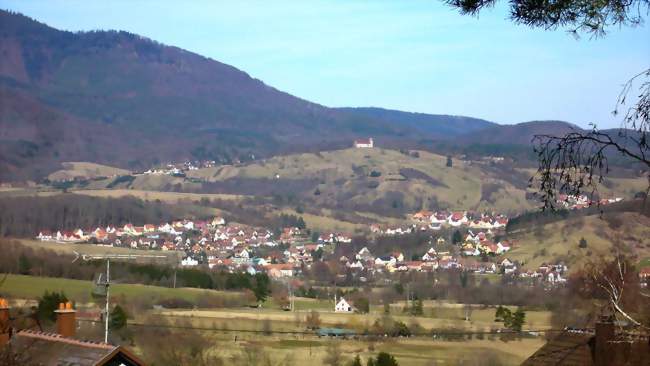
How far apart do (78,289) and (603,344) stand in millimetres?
36720

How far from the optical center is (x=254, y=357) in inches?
1236

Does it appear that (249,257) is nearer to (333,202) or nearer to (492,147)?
(333,202)

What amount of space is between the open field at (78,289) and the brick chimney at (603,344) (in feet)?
91.9

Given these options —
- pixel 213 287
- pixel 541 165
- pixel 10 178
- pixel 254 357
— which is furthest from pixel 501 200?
pixel 541 165

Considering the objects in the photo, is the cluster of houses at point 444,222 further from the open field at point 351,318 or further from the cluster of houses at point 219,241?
the open field at point 351,318

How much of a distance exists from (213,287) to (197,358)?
1422 inches

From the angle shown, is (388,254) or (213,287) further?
Answer: (388,254)

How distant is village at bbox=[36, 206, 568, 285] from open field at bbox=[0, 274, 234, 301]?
1815 cm

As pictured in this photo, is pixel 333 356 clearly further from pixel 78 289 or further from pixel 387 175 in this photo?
pixel 387 175

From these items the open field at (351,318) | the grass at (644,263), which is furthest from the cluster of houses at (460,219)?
the grass at (644,263)

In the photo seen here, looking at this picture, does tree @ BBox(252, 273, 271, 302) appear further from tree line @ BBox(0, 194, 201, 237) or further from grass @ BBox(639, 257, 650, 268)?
tree line @ BBox(0, 194, 201, 237)

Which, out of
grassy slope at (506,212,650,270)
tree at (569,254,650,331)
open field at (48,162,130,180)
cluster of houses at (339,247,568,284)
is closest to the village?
cluster of houses at (339,247,568,284)

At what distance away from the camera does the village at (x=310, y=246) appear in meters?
83.3

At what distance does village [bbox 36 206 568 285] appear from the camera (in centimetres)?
8331
